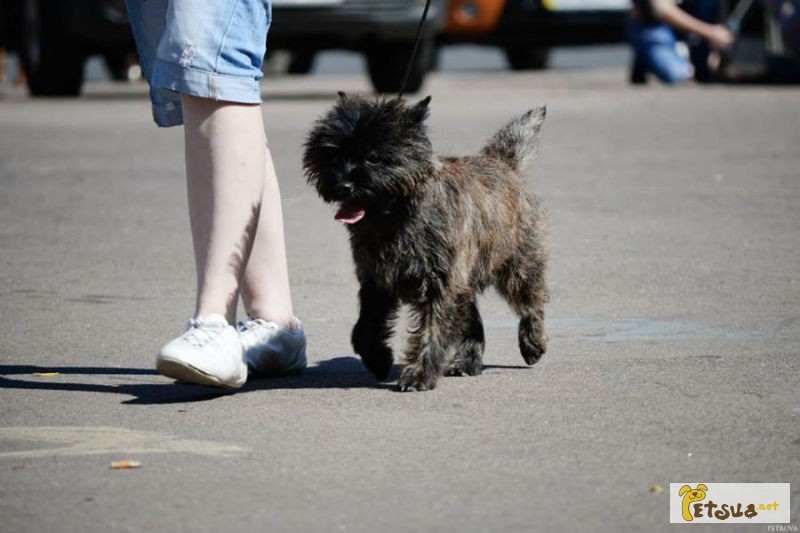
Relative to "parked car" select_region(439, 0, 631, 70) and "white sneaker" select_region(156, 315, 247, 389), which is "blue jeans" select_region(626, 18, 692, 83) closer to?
"parked car" select_region(439, 0, 631, 70)

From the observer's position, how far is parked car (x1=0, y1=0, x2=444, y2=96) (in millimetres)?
15312

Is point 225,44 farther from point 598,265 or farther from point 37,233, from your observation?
point 37,233

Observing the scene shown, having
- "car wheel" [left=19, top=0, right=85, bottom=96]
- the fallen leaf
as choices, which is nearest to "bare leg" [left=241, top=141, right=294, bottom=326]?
the fallen leaf

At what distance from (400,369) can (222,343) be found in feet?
2.10

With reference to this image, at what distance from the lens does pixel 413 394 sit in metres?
5.29

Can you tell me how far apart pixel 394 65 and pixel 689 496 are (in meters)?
12.8

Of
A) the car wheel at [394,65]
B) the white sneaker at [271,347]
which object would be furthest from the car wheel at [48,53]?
the white sneaker at [271,347]

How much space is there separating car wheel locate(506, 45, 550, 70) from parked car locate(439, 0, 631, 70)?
306 cm

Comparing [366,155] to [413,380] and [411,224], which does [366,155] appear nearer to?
[411,224]

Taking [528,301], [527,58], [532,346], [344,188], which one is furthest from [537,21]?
[344,188]

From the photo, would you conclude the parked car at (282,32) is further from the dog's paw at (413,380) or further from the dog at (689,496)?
the dog at (689,496)

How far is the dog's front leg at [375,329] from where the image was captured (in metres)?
5.46

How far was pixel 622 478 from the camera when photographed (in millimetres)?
4156

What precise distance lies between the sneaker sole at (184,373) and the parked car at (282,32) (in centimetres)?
1029
